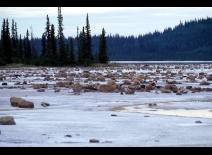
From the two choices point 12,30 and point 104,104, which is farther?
point 12,30

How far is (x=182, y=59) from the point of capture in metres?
188

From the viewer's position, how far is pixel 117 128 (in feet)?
22.0

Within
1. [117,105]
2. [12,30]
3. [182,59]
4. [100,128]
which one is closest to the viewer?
[100,128]

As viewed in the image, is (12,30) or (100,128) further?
(12,30)
